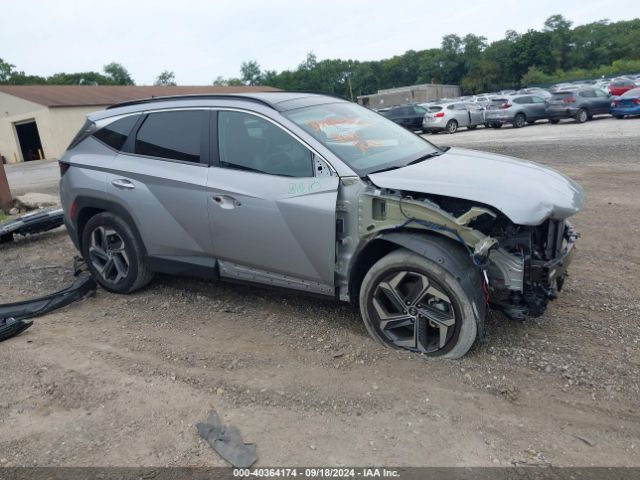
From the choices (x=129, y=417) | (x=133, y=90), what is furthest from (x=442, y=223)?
(x=133, y=90)

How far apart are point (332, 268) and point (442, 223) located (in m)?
0.87

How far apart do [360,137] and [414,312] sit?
152cm

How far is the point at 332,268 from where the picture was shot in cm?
390

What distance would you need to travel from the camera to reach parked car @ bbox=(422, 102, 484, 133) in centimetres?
2448

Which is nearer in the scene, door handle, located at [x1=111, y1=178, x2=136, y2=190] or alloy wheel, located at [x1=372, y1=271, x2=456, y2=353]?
alloy wheel, located at [x1=372, y1=271, x2=456, y2=353]

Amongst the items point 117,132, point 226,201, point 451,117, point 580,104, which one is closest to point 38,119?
point 451,117

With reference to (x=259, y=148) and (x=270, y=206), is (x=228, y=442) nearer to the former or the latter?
(x=270, y=206)

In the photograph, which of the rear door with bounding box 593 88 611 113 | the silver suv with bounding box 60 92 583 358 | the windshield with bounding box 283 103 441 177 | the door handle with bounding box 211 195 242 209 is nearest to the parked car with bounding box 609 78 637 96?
the rear door with bounding box 593 88 611 113

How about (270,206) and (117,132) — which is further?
(117,132)

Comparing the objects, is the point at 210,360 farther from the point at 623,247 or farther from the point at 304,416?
the point at 623,247

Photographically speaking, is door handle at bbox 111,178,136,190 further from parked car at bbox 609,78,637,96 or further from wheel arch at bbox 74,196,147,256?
parked car at bbox 609,78,637,96

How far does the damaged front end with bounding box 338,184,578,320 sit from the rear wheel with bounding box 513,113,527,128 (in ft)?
69.9

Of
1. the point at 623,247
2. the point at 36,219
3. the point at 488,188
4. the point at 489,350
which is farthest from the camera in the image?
the point at 36,219

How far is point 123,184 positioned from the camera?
4809 mm
